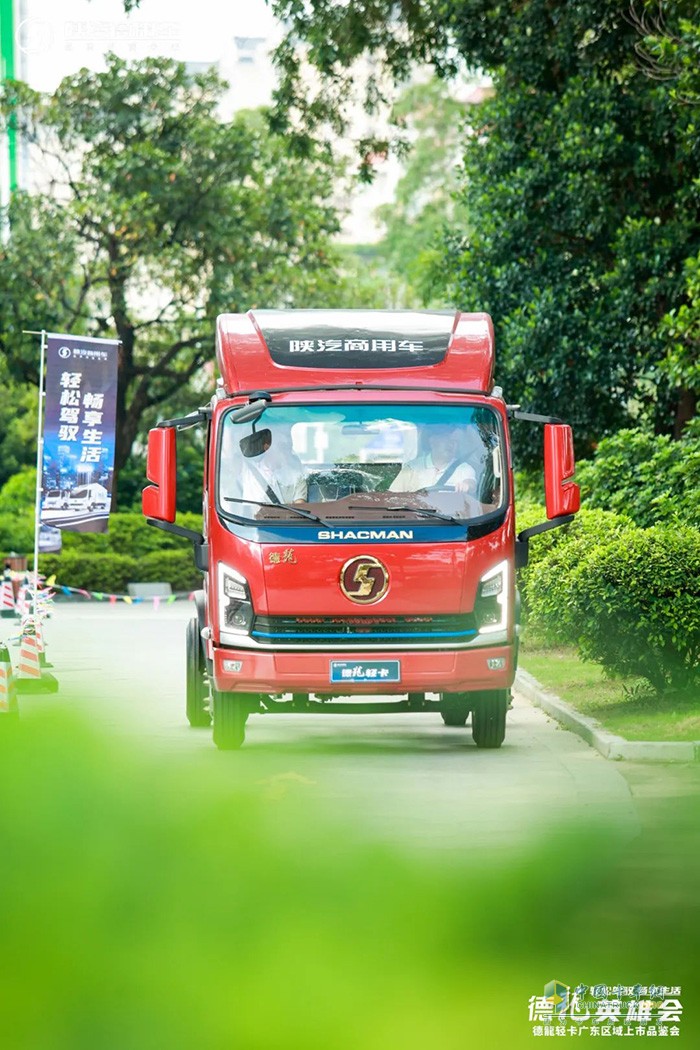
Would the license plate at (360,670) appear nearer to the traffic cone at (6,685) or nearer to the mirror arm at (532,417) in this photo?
the mirror arm at (532,417)

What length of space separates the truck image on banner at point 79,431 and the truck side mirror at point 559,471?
28.4 ft

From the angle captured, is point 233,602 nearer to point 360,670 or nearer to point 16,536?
point 360,670

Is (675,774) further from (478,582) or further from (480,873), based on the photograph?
(480,873)

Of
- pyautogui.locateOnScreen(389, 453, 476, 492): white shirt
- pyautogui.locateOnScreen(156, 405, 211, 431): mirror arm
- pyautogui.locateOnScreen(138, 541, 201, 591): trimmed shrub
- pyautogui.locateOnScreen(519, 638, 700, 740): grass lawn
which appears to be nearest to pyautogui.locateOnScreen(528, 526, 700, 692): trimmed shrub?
pyautogui.locateOnScreen(519, 638, 700, 740): grass lawn

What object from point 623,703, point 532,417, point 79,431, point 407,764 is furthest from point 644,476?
point 407,764

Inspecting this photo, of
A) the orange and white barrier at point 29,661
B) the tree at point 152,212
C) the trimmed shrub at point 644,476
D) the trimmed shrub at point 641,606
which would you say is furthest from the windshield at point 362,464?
the tree at point 152,212

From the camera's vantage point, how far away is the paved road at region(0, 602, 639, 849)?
31.5ft

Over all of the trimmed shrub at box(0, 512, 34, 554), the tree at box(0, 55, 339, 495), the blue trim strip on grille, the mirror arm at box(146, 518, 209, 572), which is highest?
the tree at box(0, 55, 339, 495)

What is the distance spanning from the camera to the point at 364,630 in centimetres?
1326

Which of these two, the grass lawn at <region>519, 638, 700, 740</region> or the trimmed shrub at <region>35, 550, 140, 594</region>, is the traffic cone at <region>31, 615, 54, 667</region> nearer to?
the grass lawn at <region>519, 638, 700, 740</region>

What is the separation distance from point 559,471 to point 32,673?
22.4 feet

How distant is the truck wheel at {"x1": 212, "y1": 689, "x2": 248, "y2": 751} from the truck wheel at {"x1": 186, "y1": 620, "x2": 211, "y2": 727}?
1.08 meters

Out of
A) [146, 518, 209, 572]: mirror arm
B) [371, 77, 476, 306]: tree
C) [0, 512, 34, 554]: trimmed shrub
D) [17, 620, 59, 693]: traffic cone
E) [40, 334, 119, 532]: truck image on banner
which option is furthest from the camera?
[371, 77, 476, 306]: tree

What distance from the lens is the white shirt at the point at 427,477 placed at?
529 inches
